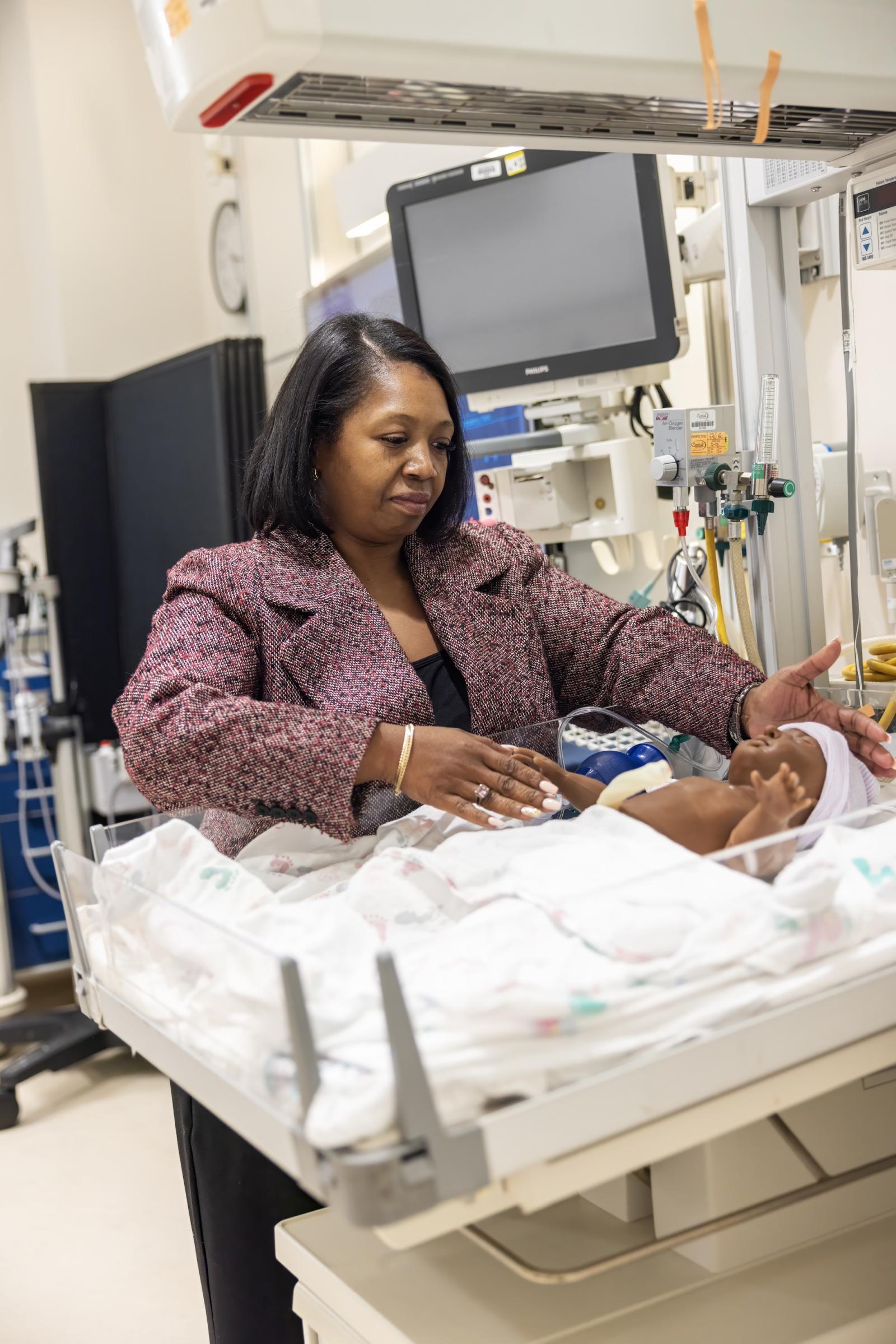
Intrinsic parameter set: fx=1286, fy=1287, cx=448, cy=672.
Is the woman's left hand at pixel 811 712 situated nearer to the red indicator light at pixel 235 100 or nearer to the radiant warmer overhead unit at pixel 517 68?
the radiant warmer overhead unit at pixel 517 68

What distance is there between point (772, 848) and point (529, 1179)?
1.06 ft

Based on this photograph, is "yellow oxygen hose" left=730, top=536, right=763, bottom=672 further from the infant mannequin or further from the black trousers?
the black trousers

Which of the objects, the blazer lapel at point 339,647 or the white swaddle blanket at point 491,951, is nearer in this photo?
the white swaddle blanket at point 491,951

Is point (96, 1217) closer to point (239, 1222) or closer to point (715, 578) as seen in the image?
point (239, 1222)

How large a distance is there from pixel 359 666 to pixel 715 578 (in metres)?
0.77

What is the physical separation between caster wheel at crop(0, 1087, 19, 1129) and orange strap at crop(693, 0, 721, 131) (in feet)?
9.75

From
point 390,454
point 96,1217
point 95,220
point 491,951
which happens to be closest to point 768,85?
point 390,454

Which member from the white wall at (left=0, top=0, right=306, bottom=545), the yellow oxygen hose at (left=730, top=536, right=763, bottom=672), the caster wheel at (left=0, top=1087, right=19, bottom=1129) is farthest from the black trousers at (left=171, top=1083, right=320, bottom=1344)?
the white wall at (left=0, top=0, right=306, bottom=545)

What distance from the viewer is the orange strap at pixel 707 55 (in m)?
Result: 1.20

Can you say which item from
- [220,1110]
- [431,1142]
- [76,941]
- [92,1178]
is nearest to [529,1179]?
[431,1142]

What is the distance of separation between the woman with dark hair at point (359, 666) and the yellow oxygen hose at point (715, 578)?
1.02ft

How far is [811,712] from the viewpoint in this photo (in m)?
1.66

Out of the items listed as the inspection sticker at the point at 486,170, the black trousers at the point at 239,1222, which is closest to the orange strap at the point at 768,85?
the black trousers at the point at 239,1222

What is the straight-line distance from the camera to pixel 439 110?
4.19 feet
